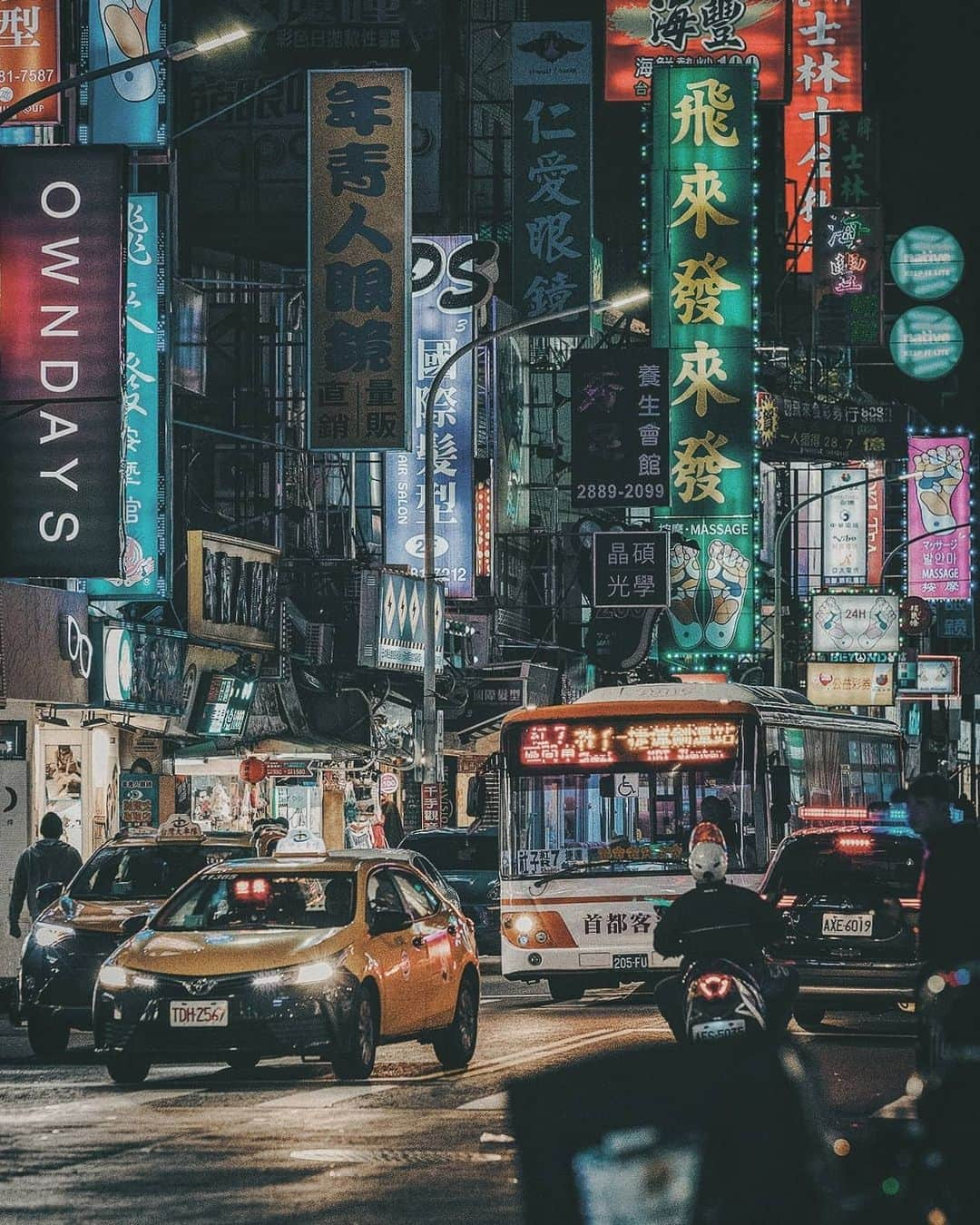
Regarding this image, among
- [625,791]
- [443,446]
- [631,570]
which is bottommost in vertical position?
[625,791]

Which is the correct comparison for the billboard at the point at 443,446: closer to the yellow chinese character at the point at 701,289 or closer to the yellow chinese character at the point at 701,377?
the yellow chinese character at the point at 701,377

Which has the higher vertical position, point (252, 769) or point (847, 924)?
point (252, 769)

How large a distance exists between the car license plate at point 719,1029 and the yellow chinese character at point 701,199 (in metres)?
36.1

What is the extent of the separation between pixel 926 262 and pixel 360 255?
4741cm

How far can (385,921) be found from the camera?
17375 mm

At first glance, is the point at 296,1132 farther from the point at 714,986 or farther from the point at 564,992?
the point at 564,992

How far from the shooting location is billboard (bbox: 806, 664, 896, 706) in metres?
60.6

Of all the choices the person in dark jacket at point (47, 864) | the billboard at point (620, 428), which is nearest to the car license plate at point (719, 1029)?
the person in dark jacket at point (47, 864)

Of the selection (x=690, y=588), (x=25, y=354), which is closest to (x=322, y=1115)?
(x=25, y=354)

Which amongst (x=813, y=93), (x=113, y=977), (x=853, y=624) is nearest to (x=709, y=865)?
(x=113, y=977)

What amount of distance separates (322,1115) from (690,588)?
33485 mm

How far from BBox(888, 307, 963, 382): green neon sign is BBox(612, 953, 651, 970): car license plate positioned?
6119 centimetres

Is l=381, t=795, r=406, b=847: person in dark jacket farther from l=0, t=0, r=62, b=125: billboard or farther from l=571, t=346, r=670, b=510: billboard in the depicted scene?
l=0, t=0, r=62, b=125: billboard

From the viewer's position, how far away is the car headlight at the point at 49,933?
19938 mm
